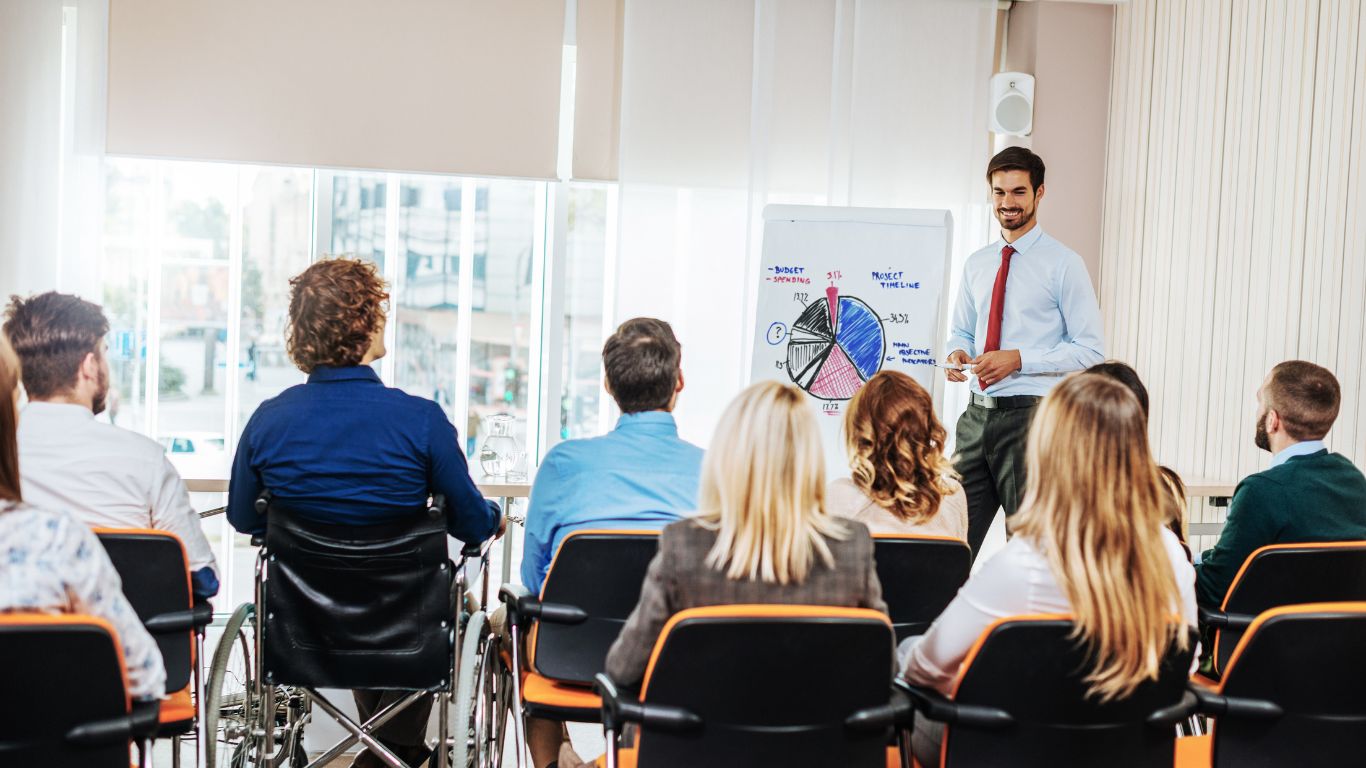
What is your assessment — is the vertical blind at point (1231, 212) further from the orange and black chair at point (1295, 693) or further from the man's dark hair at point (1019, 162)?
the orange and black chair at point (1295, 693)

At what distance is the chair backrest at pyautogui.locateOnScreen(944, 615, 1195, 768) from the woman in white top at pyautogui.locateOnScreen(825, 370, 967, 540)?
76 cm

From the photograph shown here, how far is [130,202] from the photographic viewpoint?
542 centimetres

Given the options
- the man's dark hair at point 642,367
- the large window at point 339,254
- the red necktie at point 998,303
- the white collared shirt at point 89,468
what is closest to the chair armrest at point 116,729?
the white collared shirt at point 89,468

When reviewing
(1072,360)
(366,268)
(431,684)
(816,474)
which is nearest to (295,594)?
(431,684)

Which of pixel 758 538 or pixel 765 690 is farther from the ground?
pixel 758 538

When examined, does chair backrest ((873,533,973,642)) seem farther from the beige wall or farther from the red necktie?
the beige wall

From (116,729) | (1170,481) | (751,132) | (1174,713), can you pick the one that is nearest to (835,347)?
(751,132)

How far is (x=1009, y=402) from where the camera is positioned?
4059mm

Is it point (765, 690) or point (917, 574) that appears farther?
point (917, 574)

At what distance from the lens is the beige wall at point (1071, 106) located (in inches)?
220

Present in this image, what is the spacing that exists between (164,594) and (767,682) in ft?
4.39

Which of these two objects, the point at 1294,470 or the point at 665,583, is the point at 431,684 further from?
the point at 1294,470

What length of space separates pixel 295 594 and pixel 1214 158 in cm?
409

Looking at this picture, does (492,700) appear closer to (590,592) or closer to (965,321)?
(590,592)
